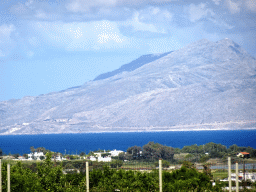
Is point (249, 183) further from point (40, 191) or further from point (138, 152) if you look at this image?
point (138, 152)

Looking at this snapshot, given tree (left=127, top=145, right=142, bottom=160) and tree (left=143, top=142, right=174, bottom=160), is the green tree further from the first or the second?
tree (left=127, top=145, right=142, bottom=160)

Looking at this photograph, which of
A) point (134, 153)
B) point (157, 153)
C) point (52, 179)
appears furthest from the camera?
point (134, 153)

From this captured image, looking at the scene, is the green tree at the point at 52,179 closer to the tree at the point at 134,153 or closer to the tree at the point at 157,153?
the tree at the point at 157,153

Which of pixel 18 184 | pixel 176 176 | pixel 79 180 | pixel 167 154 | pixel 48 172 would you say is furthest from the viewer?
pixel 167 154

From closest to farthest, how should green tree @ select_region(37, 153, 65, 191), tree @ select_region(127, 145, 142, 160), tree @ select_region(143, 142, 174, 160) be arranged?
1. green tree @ select_region(37, 153, 65, 191)
2. tree @ select_region(143, 142, 174, 160)
3. tree @ select_region(127, 145, 142, 160)

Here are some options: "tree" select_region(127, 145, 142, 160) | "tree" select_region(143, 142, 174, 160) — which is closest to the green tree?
"tree" select_region(143, 142, 174, 160)

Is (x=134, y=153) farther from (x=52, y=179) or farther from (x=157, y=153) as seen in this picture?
(x=52, y=179)

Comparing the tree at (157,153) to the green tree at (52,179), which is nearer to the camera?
the green tree at (52,179)

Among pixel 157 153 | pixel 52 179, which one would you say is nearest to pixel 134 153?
pixel 157 153

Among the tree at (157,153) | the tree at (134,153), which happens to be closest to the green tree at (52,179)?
the tree at (157,153)

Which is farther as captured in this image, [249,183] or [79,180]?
[249,183]

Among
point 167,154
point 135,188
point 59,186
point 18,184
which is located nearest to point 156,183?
point 135,188
